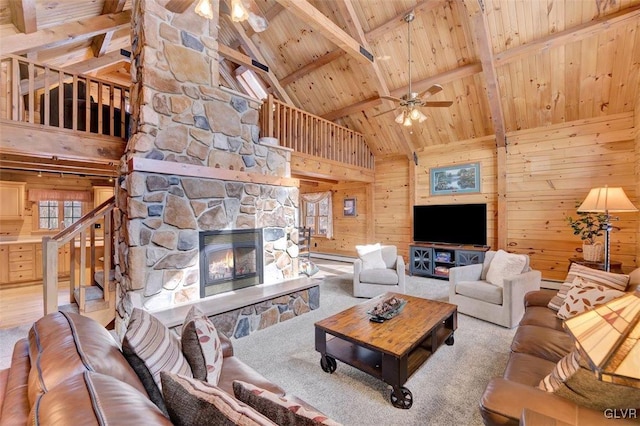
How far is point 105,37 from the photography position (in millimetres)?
4156

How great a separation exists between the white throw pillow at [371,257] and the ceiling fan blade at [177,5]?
3897 millimetres

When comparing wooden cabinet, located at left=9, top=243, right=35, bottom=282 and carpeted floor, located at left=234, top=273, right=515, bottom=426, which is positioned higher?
wooden cabinet, located at left=9, top=243, right=35, bottom=282

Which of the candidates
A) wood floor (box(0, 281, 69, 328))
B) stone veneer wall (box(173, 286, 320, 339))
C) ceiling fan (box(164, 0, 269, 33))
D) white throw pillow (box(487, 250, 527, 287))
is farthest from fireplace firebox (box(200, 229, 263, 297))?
white throw pillow (box(487, 250, 527, 287))

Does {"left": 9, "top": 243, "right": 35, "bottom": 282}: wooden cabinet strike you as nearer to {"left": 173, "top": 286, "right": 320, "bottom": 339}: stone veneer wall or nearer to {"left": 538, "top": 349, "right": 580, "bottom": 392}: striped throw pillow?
{"left": 173, "top": 286, "right": 320, "bottom": 339}: stone veneer wall

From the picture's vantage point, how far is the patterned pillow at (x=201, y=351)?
1.40 metres

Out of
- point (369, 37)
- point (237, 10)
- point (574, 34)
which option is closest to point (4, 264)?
point (237, 10)

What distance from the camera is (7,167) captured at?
186 inches

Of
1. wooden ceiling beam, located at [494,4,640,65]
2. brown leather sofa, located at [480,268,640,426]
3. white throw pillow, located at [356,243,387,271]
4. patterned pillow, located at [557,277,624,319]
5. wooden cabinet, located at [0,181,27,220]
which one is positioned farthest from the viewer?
wooden cabinet, located at [0,181,27,220]

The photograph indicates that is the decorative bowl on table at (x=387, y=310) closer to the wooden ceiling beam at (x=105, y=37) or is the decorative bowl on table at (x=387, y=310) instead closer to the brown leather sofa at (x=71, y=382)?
the brown leather sofa at (x=71, y=382)

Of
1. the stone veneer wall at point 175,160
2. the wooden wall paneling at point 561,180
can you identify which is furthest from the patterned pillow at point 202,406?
the wooden wall paneling at point 561,180

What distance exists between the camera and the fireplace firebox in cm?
326

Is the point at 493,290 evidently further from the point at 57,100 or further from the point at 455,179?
the point at 57,100

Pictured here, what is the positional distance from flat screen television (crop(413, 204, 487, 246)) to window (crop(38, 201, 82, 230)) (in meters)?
7.65

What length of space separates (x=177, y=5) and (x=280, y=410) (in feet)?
13.1
